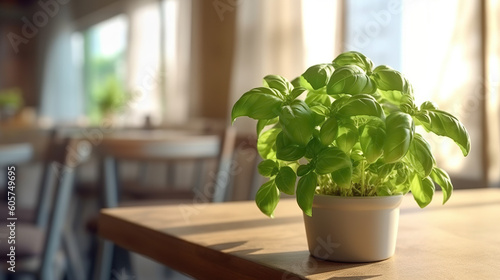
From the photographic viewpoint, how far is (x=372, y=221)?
0.72 meters

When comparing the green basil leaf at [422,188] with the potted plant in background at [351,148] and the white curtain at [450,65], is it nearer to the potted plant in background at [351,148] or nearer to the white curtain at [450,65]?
the potted plant in background at [351,148]

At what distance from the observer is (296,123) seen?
0.66m

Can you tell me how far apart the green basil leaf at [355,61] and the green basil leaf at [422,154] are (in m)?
0.11

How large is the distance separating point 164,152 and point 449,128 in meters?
1.27

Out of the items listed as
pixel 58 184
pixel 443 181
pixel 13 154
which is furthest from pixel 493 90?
pixel 443 181

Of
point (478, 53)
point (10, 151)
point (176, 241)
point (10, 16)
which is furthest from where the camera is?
point (10, 16)

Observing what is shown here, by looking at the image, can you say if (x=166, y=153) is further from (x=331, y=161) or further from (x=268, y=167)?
(x=331, y=161)

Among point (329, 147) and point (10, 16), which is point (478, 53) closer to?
point (329, 147)

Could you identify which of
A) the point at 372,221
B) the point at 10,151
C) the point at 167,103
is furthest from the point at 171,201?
the point at 167,103

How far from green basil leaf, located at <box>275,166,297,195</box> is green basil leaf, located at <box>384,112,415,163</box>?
11 centimetres

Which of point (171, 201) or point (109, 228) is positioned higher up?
point (109, 228)

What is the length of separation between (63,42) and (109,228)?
10617 mm

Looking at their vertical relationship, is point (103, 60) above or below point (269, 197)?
above

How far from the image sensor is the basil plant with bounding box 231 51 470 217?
2.17 feet
